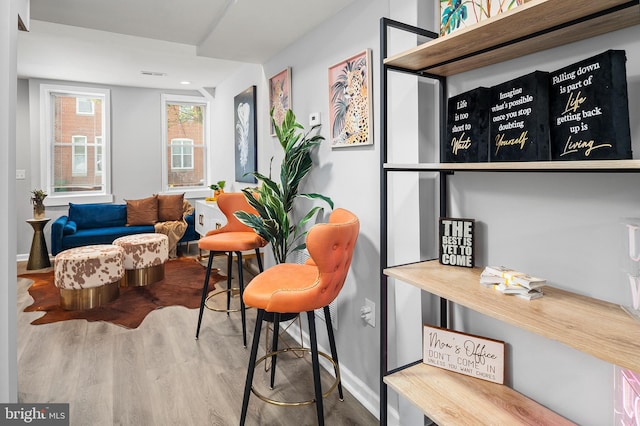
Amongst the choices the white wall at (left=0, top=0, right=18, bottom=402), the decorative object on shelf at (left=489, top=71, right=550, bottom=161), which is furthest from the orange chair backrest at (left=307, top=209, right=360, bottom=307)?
the white wall at (left=0, top=0, right=18, bottom=402)

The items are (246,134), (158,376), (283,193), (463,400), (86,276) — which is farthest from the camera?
(246,134)

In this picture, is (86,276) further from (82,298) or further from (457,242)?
(457,242)

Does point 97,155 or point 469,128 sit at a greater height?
point 97,155

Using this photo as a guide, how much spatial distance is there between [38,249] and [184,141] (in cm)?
257

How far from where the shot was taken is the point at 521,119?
43.2 inches

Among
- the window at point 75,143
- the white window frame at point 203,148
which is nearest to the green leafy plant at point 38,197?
the window at point 75,143

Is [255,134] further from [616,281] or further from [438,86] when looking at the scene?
[616,281]

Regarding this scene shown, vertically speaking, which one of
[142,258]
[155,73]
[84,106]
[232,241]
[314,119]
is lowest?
[142,258]

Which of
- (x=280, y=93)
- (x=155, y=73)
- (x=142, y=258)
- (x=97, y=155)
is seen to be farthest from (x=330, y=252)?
(x=97, y=155)

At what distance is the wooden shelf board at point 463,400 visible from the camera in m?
1.12

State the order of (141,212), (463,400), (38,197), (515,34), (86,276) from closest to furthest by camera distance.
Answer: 1. (515,34)
2. (463,400)
3. (86,276)
4. (38,197)
5. (141,212)

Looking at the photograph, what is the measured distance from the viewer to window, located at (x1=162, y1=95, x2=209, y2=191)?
19.6 feet

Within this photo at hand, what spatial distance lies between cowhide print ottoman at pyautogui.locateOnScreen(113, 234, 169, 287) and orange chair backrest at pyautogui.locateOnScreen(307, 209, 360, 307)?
293 cm

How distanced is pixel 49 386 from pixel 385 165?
228 centimetres
